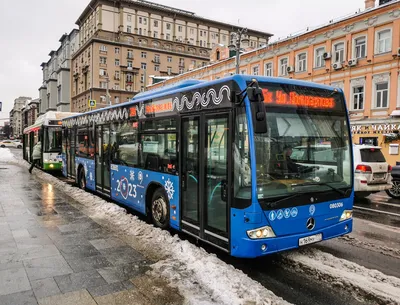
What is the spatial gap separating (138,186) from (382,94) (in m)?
23.8

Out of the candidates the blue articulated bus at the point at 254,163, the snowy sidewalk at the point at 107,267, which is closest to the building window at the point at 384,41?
the blue articulated bus at the point at 254,163

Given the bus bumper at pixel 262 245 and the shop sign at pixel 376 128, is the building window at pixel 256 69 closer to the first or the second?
the shop sign at pixel 376 128

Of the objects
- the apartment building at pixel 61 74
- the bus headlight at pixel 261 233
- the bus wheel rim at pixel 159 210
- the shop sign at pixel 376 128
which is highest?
the apartment building at pixel 61 74

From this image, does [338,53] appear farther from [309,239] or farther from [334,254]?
[309,239]

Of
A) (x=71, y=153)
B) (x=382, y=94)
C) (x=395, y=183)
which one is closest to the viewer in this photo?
(x=395, y=183)

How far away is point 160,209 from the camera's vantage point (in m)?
7.27

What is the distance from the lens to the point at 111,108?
33.4 ft

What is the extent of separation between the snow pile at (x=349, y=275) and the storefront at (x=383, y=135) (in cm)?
2161

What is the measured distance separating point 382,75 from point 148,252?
2570cm

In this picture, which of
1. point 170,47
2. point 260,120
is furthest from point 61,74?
point 260,120

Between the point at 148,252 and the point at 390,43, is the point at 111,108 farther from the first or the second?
the point at 390,43

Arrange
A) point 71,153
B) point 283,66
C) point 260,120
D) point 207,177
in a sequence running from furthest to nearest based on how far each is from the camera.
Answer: point 283,66 → point 71,153 → point 207,177 → point 260,120

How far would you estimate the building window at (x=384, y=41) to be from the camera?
25703 mm

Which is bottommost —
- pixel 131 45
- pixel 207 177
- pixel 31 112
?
pixel 207 177
